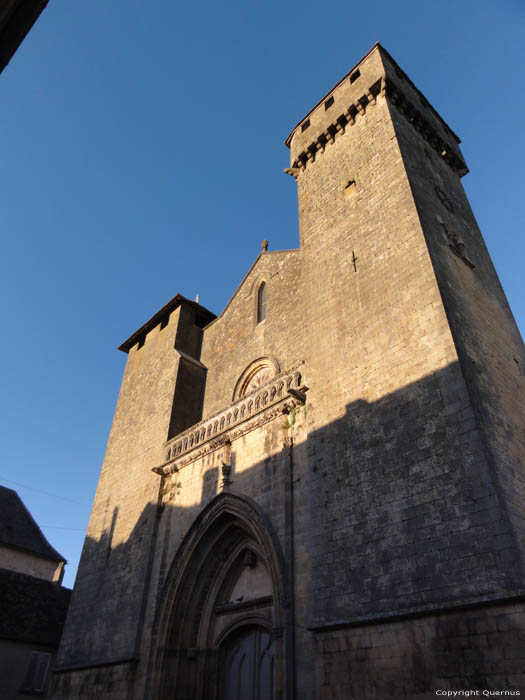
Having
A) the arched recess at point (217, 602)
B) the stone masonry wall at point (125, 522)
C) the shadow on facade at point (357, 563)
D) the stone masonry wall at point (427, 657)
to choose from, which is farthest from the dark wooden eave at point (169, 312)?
the stone masonry wall at point (427, 657)

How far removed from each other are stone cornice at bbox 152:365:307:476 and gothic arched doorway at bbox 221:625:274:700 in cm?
336

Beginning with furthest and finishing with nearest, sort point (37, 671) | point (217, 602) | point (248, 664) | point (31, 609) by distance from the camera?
point (31, 609) → point (37, 671) → point (217, 602) → point (248, 664)

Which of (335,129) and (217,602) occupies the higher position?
(335,129)

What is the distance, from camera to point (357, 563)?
648 centimetres

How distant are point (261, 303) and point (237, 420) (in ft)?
12.5

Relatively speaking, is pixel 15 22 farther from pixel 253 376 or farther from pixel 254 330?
pixel 254 330

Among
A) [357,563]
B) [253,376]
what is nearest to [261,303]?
[253,376]

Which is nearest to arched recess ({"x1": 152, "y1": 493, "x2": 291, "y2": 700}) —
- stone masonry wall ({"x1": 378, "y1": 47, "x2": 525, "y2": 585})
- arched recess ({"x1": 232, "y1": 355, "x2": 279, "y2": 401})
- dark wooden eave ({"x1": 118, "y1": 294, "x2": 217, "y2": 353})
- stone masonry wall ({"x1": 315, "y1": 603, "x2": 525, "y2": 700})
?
stone masonry wall ({"x1": 315, "y1": 603, "x2": 525, "y2": 700})

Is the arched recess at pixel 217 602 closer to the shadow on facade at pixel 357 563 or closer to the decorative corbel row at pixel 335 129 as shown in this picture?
the shadow on facade at pixel 357 563

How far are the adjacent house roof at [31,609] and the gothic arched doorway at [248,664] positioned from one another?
20.0ft

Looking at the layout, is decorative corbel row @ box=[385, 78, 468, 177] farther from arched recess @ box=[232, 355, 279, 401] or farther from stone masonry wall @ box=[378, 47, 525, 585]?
arched recess @ box=[232, 355, 279, 401]

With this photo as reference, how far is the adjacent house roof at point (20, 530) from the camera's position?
18969 mm

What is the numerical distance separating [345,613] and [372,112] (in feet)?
32.0

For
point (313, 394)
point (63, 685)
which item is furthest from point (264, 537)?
point (63, 685)
